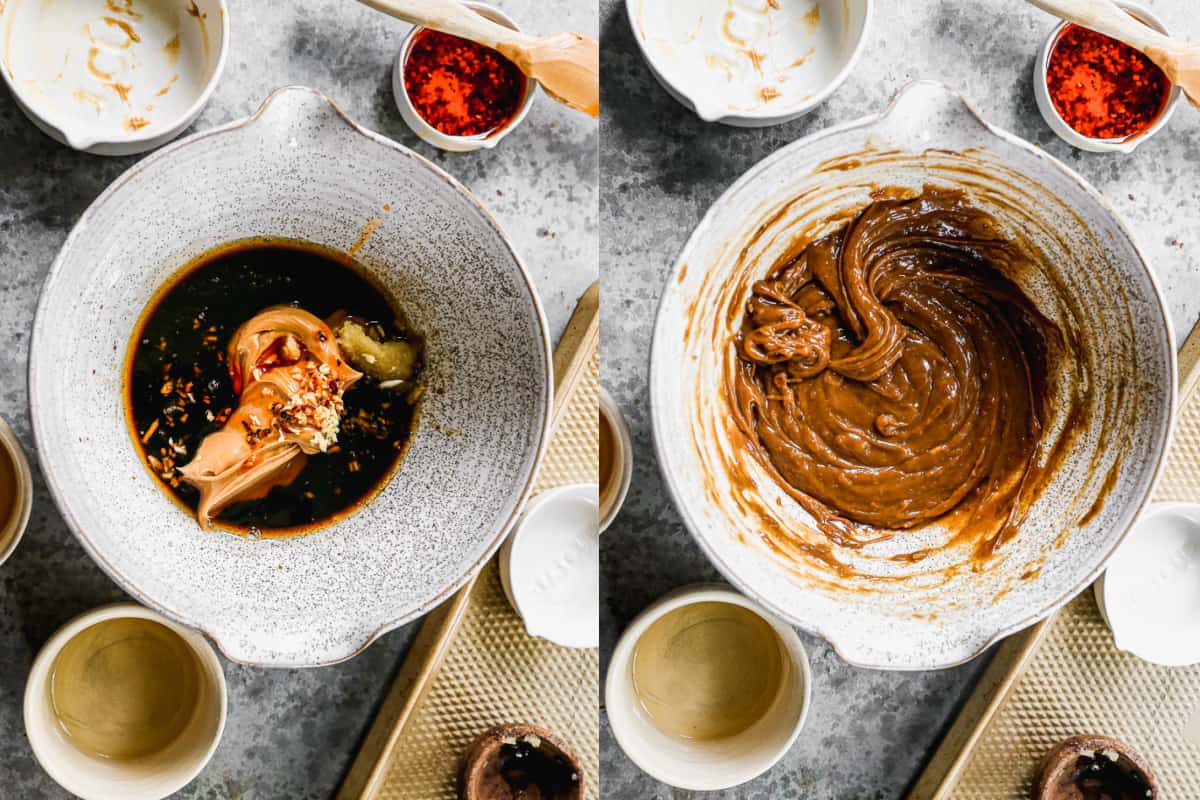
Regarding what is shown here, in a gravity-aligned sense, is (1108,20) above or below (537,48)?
above

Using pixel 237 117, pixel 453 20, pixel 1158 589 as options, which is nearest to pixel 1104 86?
pixel 1158 589

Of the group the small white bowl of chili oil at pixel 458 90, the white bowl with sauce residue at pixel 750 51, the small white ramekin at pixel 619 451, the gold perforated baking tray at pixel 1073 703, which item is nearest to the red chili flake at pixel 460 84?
the small white bowl of chili oil at pixel 458 90

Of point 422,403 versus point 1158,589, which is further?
point 1158,589

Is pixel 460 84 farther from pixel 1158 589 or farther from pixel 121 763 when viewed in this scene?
pixel 1158 589

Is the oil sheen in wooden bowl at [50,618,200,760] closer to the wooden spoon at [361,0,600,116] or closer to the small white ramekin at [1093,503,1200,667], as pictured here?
the wooden spoon at [361,0,600,116]

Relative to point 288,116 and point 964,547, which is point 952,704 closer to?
point 964,547

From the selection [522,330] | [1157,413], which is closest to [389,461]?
[522,330]
